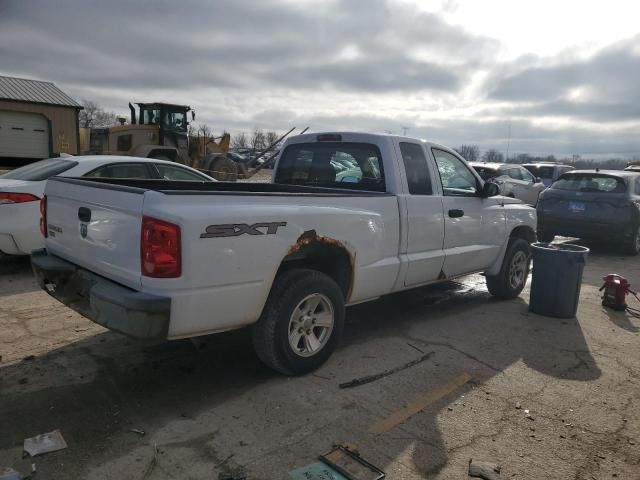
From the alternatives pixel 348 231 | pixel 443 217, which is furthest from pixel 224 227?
pixel 443 217

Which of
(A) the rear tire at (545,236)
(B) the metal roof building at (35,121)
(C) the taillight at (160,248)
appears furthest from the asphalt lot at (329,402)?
(B) the metal roof building at (35,121)

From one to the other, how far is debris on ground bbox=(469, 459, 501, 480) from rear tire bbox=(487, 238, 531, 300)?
3.73m

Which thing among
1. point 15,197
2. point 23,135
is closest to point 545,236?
point 15,197

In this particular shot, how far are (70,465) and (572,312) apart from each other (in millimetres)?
5288

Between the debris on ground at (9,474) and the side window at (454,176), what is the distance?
4.23 meters

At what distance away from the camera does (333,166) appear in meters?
5.23

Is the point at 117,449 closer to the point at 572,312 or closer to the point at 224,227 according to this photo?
the point at 224,227

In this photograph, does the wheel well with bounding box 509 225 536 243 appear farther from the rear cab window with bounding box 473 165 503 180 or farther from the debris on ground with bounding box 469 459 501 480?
the rear cab window with bounding box 473 165 503 180

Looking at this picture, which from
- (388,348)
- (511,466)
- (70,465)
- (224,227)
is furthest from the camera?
(388,348)

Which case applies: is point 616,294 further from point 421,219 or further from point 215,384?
point 215,384

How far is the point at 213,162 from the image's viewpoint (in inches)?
774

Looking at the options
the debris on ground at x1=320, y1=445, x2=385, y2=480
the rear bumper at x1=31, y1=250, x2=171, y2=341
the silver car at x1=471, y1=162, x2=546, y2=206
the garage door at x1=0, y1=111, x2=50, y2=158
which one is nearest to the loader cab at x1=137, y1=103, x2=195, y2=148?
the garage door at x1=0, y1=111, x2=50, y2=158

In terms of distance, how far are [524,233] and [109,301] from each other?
5.44m

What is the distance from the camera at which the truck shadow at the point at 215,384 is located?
3.07m
